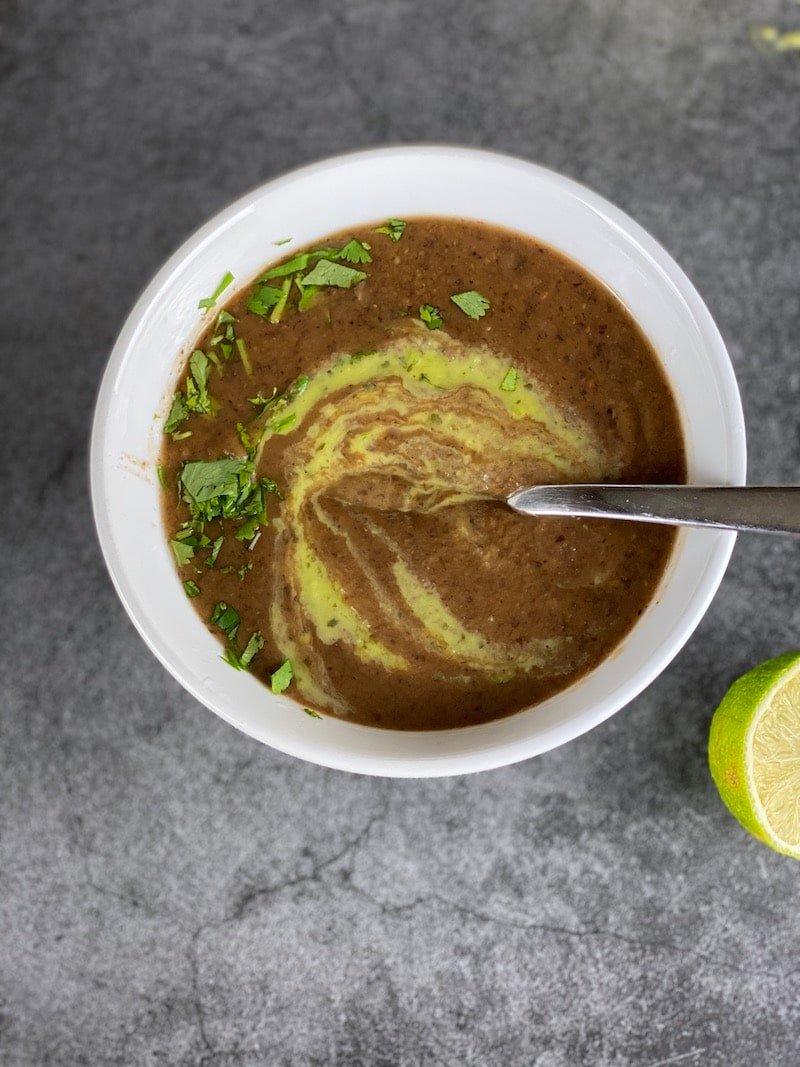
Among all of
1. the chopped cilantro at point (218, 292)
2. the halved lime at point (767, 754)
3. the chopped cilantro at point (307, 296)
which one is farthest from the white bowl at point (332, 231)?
the halved lime at point (767, 754)

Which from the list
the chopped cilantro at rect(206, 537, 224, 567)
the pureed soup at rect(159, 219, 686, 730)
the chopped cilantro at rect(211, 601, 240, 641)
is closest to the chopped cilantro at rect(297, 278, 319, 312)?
the pureed soup at rect(159, 219, 686, 730)

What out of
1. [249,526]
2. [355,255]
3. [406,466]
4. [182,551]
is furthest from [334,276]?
[182,551]

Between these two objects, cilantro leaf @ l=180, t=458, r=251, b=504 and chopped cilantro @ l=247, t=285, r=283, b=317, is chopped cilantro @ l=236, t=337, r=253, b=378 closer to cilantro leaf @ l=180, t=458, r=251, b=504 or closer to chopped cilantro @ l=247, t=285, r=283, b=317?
chopped cilantro @ l=247, t=285, r=283, b=317

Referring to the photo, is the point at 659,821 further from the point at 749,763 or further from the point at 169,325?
the point at 169,325

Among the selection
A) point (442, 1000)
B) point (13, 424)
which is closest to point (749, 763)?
point (442, 1000)

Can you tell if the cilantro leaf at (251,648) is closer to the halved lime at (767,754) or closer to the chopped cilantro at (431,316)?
the chopped cilantro at (431,316)

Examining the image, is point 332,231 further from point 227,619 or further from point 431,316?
point 227,619
